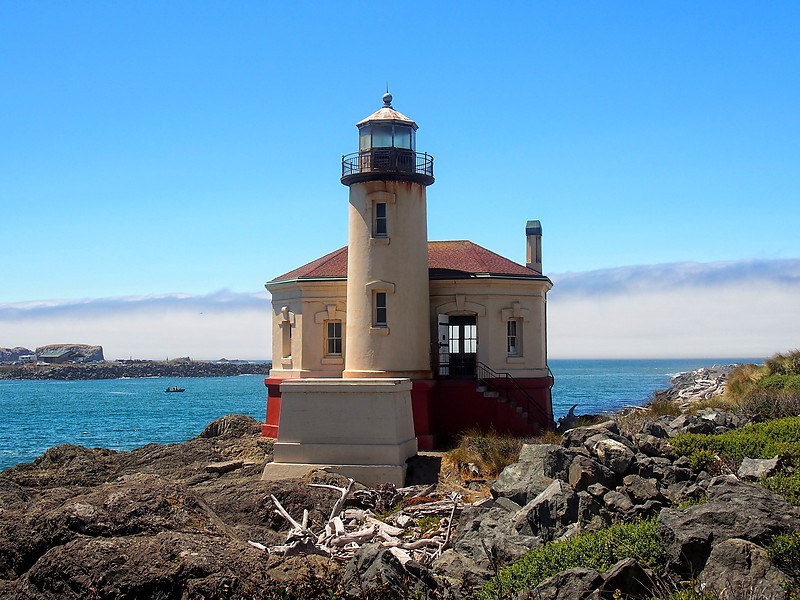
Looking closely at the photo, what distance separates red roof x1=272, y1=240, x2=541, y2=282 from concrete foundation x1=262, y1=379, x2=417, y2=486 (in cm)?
580

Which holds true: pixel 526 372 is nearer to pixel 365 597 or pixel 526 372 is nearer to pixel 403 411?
pixel 403 411

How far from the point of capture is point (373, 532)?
15.8 metres

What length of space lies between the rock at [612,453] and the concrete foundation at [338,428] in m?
6.24

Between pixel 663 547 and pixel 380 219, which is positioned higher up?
pixel 380 219

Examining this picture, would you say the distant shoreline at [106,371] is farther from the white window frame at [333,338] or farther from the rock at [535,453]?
the rock at [535,453]

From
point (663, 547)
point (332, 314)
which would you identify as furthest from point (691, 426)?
point (332, 314)

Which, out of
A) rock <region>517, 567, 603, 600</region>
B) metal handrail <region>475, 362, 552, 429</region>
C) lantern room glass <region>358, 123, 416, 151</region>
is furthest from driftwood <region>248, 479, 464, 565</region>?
lantern room glass <region>358, 123, 416, 151</region>

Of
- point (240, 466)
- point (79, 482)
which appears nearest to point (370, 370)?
point (240, 466)

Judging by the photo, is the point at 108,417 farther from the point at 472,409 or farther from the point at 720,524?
the point at 720,524

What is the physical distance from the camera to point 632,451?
53.6ft

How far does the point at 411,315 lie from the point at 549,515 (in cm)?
1236

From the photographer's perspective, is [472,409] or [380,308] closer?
[380,308]

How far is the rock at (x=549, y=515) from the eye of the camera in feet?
44.4

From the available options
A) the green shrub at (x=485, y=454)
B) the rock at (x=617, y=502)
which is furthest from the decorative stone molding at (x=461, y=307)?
the rock at (x=617, y=502)
